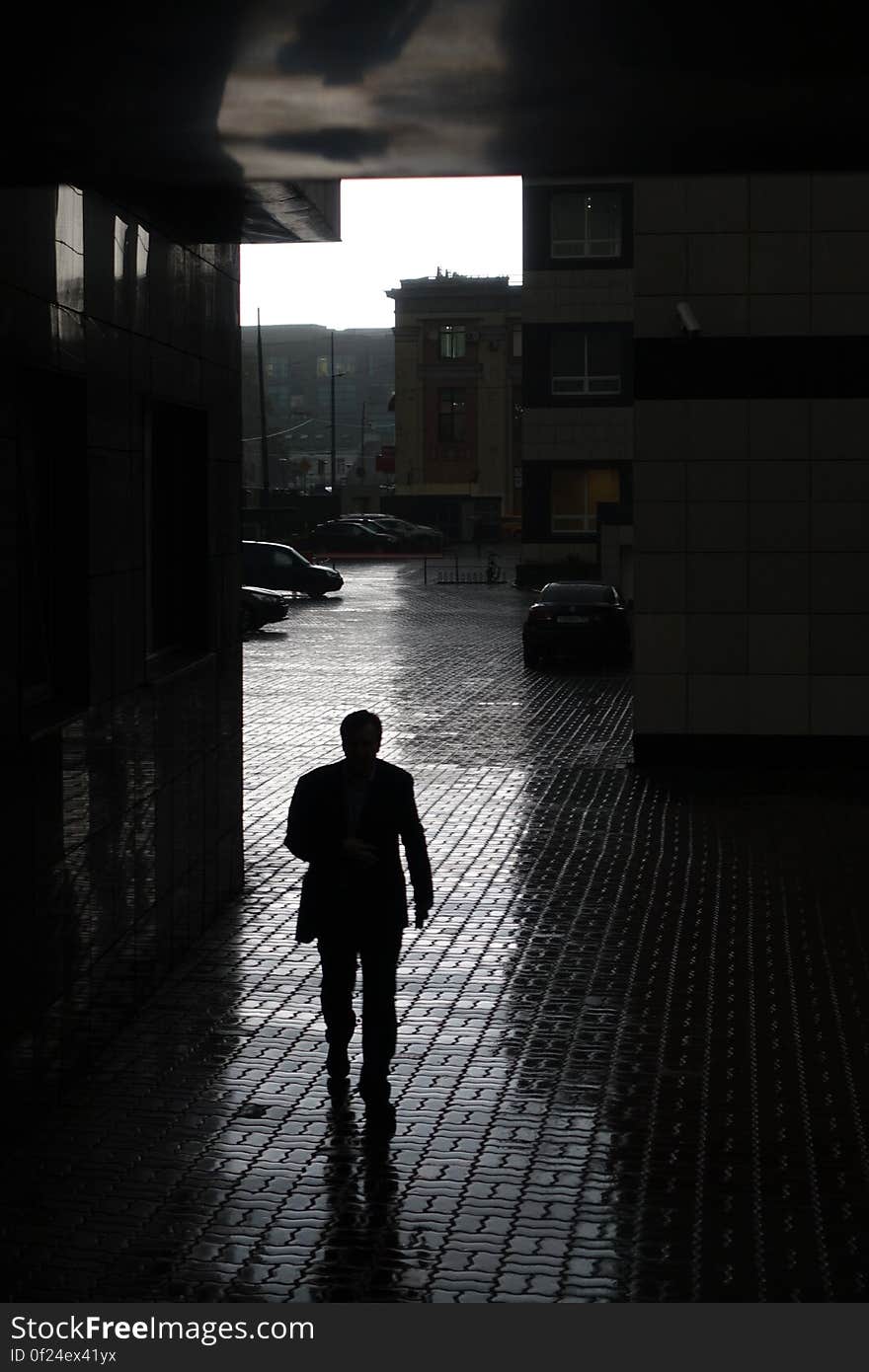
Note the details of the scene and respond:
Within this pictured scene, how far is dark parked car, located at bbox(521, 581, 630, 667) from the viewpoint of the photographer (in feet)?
99.6

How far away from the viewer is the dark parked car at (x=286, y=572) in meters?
50.6

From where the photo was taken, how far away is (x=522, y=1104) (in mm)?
8539

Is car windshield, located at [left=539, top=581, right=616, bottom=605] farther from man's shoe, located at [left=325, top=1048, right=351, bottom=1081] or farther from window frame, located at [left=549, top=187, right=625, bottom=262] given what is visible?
window frame, located at [left=549, top=187, right=625, bottom=262]

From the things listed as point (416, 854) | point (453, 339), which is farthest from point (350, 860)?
point (453, 339)

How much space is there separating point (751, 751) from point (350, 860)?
1232 cm

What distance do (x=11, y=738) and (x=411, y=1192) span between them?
2.53 m

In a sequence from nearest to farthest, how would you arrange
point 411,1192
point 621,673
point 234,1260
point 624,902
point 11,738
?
point 234,1260
point 411,1192
point 11,738
point 624,902
point 621,673

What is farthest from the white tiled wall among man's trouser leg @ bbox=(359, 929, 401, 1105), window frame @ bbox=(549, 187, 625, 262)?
window frame @ bbox=(549, 187, 625, 262)

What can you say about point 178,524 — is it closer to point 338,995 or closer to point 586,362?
point 338,995

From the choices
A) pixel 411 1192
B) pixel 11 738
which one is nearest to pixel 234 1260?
pixel 411 1192

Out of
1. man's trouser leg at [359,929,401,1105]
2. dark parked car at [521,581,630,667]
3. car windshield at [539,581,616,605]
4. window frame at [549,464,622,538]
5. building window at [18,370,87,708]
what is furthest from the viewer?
window frame at [549,464,622,538]

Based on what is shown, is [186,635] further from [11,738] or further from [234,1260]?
[234,1260]

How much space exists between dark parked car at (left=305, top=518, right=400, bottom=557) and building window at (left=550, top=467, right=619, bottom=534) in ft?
75.1
